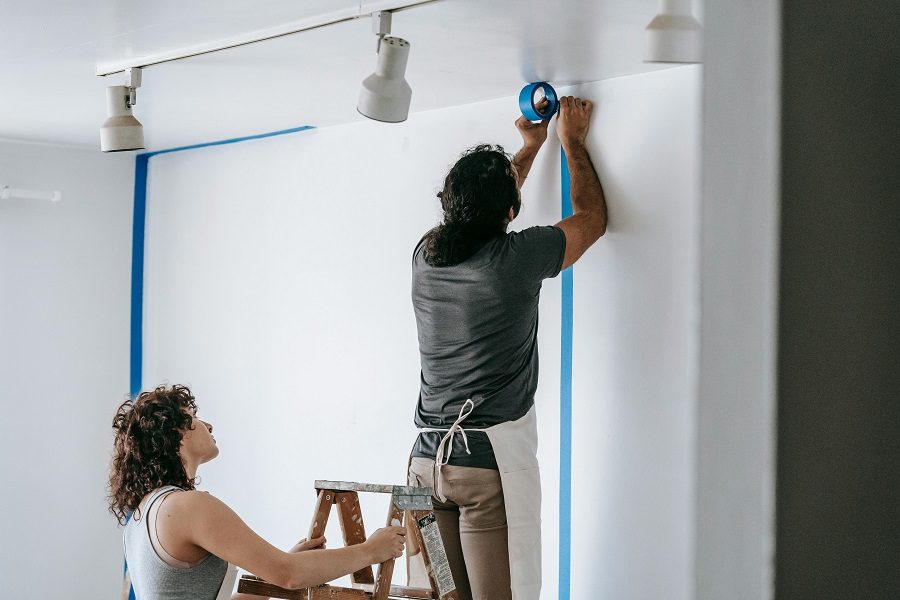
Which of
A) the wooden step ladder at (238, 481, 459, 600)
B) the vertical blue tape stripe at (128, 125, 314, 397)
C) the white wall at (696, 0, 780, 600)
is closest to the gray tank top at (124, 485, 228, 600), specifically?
the wooden step ladder at (238, 481, 459, 600)

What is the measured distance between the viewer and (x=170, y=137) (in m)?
4.21

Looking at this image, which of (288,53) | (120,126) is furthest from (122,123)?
(288,53)

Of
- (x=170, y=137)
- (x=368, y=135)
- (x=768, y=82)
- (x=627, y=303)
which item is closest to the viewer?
(x=768, y=82)

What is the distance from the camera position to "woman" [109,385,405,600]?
226 cm

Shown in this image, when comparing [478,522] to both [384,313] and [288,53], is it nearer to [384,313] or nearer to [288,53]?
[384,313]

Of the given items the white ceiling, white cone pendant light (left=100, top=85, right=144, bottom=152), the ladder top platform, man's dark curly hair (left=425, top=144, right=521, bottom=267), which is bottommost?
the ladder top platform

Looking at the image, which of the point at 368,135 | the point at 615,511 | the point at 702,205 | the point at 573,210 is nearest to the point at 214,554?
the point at 615,511

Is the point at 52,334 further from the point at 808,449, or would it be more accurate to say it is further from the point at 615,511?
the point at 808,449

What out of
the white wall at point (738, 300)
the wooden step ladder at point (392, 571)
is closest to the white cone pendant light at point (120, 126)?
the wooden step ladder at point (392, 571)

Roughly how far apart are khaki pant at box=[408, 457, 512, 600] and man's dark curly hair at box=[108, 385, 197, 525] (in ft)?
2.16

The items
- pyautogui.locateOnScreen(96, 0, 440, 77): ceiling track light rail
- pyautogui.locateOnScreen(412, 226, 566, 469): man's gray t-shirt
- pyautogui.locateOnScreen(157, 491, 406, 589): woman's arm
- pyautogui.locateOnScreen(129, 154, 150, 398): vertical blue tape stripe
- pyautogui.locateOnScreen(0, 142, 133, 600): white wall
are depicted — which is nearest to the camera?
pyautogui.locateOnScreen(157, 491, 406, 589): woman's arm

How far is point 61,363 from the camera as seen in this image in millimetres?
4457

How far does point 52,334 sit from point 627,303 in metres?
2.67

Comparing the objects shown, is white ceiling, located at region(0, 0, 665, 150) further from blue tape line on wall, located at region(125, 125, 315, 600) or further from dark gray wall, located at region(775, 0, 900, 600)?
dark gray wall, located at region(775, 0, 900, 600)
